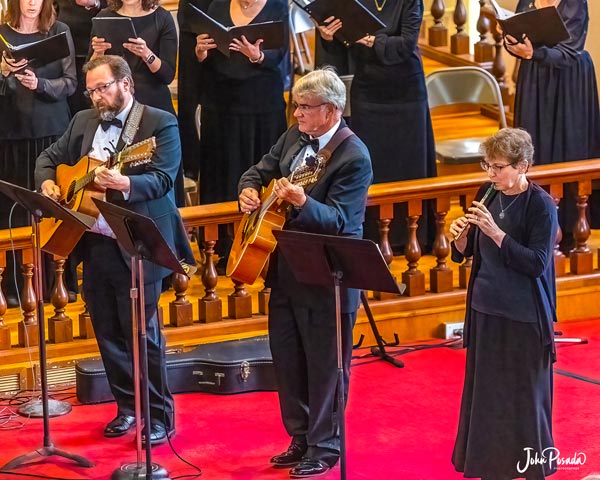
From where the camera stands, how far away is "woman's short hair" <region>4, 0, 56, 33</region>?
7199mm

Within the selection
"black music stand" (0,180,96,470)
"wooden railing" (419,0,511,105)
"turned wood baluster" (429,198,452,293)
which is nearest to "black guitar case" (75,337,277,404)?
"black music stand" (0,180,96,470)

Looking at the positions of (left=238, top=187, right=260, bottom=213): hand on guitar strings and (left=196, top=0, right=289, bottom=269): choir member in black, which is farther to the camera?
(left=196, top=0, right=289, bottom=269): choir member in black

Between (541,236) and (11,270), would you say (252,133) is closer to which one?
(11,270)

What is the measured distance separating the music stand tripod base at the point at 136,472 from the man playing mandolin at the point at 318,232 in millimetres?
494

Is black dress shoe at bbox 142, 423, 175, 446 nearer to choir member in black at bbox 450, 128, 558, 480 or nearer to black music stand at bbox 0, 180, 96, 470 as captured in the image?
black music stand at bbox 0, 180, 96, 470

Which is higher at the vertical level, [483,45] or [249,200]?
[483,45]

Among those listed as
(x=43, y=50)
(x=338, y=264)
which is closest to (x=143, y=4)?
(x=43, y=50)

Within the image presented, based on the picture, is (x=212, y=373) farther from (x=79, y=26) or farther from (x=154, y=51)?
(x=79, y=26)

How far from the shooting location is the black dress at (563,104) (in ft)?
25.8

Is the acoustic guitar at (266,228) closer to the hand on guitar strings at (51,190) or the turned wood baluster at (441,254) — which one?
the hand on guitar strings at (51,190)

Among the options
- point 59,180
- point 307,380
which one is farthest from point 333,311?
point 59,180

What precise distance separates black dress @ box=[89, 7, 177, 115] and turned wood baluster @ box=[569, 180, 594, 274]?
2.35 metres

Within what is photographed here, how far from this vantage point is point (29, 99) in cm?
724

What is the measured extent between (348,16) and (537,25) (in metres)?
1.03
